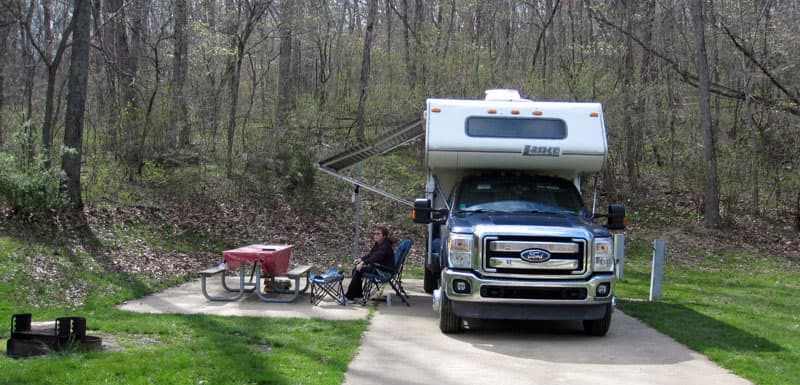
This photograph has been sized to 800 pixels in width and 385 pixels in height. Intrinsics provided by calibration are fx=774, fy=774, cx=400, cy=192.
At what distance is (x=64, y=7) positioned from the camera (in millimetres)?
24375

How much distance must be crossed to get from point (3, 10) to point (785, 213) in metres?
22.9

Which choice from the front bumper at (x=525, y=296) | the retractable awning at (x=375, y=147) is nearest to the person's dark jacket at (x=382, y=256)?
the retractable awning at (x=375, y=147)

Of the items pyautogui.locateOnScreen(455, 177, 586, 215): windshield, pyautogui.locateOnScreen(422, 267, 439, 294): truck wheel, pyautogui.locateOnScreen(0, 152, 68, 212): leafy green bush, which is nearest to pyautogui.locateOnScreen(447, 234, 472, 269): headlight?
pyautogui.locateOnScreen(455, 177, 586, 215): windshield

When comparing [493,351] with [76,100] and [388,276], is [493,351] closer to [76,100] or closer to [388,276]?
[388,276]

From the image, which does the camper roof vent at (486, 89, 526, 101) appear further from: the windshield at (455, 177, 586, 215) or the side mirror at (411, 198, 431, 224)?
the side mirror at (411, 198, 431, 224)

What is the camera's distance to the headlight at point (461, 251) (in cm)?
903

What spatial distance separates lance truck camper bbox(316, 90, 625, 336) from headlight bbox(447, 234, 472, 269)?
0.01 meters

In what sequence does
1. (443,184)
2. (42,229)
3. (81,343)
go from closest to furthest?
(81,343)
(443,184)
(42,229)

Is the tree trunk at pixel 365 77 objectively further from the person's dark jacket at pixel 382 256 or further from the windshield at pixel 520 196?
the windshield at pixel 520 196

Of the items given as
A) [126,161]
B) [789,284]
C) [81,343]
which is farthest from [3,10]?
[789,284]

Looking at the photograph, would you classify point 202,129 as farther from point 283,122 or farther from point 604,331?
point 604,331

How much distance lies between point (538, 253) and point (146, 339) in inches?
175

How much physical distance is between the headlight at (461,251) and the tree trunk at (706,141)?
52.3 ft

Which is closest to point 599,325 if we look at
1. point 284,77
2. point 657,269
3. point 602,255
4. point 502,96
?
point 602,255
